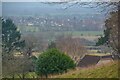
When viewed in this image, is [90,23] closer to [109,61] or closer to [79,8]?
[79,8]

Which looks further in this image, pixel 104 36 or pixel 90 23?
pixel 104 36

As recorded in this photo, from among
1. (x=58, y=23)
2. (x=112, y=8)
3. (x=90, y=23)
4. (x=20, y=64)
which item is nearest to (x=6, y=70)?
(x=20, y=64)

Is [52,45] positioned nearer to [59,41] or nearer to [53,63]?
[59,41]

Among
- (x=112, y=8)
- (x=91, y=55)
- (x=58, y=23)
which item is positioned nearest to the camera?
(x=112, y=8)

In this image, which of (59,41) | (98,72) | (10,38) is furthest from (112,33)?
(10,38)

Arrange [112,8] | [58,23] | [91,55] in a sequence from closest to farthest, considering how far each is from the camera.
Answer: [112,8] → [58,23] → [91,55]

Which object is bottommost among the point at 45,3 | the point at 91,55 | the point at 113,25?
the point at 91,55

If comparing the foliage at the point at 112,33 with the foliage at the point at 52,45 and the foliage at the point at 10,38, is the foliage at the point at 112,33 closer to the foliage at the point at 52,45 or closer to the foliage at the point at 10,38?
the foliage at the point at 52,45

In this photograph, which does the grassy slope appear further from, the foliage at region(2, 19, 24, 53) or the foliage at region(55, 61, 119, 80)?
the foliage at region(2, 19, 24, 53)

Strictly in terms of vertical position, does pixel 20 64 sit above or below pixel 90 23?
below
